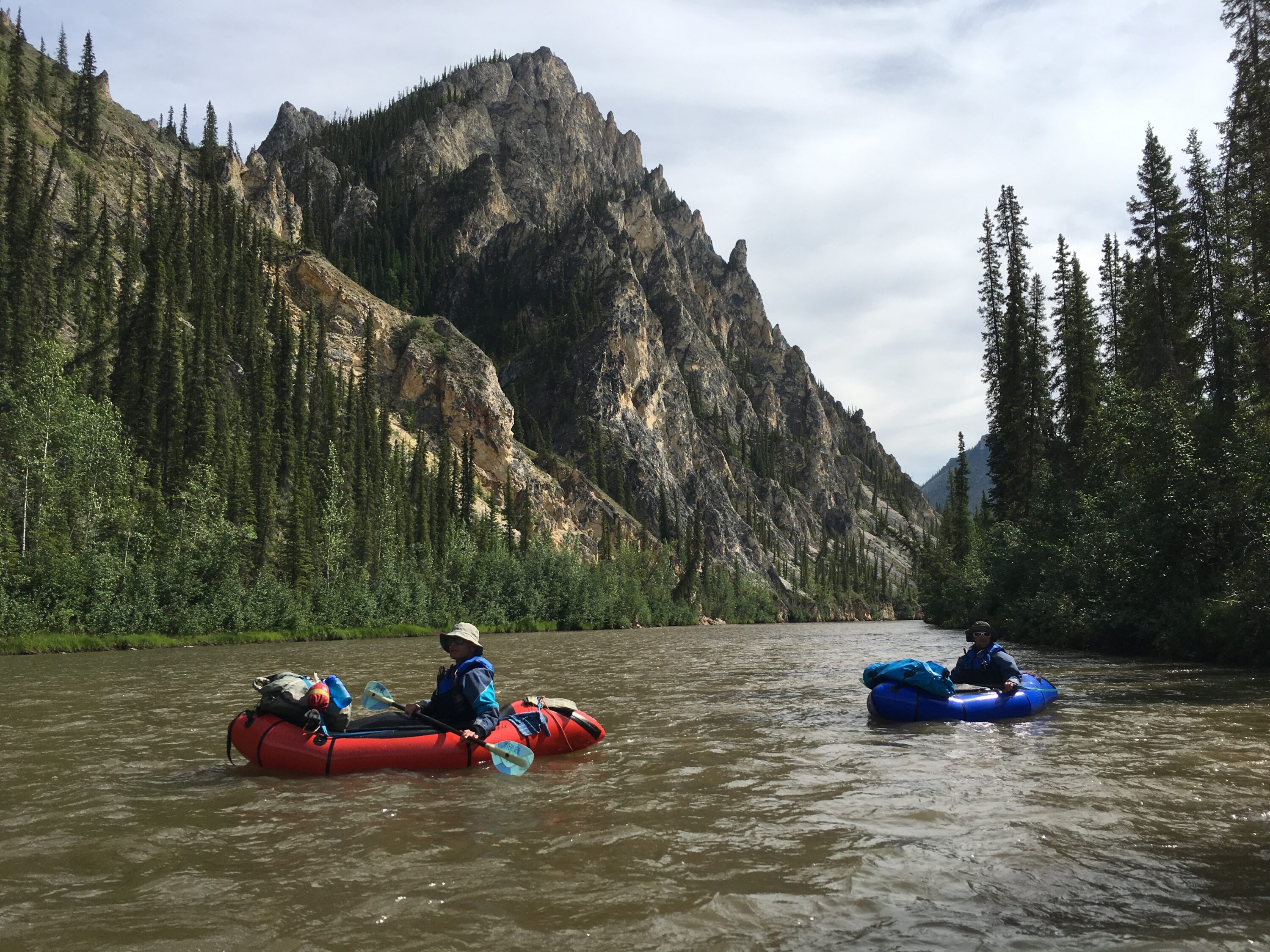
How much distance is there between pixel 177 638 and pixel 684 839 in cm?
3974

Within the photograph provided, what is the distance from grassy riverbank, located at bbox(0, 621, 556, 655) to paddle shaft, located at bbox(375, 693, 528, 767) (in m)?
28.9

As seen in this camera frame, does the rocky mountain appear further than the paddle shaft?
Yes

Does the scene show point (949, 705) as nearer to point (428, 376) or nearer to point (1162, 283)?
point (1162, 283)

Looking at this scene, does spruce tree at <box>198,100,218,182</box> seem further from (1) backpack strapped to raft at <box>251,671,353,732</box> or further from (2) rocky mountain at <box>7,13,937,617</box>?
(1) backpack strapped to raft at <box>251,671,353,732</box>

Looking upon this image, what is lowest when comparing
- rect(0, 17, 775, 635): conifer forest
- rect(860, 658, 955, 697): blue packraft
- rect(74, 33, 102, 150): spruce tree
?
rect(860, 658, 955, 697): blue packraft

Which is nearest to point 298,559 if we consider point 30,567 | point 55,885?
point 30,567

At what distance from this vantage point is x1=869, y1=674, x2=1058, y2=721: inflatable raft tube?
14.1m

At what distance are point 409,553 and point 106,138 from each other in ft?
255

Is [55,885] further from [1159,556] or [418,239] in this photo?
[418,239]

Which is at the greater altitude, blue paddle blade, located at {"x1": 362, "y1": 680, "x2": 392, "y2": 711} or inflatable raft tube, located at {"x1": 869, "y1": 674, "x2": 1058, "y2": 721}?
blue paddle blade, located at {"x1": 362, "y1": 680, "x2": 392, "y2": 711}

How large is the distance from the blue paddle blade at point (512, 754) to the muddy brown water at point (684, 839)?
0.18 metres

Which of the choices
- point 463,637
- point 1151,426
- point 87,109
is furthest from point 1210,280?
point 87,109

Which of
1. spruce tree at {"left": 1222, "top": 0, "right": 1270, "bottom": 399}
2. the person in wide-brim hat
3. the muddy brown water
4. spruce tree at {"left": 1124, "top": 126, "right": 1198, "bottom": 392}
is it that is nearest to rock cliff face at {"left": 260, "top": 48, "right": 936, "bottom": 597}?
spruce tree at {"left": 1124, "top": 126, "right": 1198, "bottom": 392}

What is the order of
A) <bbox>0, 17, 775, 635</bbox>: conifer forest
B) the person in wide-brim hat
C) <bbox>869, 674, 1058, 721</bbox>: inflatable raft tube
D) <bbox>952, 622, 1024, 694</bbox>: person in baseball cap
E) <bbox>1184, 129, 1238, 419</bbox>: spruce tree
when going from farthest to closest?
1. <bbox>0, 17, 775, 635</bbox>: conifer forest
2. <bbox>1184, 129, 1238, 419</bbox>: spruce tree
3. <bbox>952, 622, 1024, 694</bbox>: person in baseball cap
4. <bbox>869, 674, 1058, 721</bbox>: inflatable raft tube
5. the person in wide-brim hat
